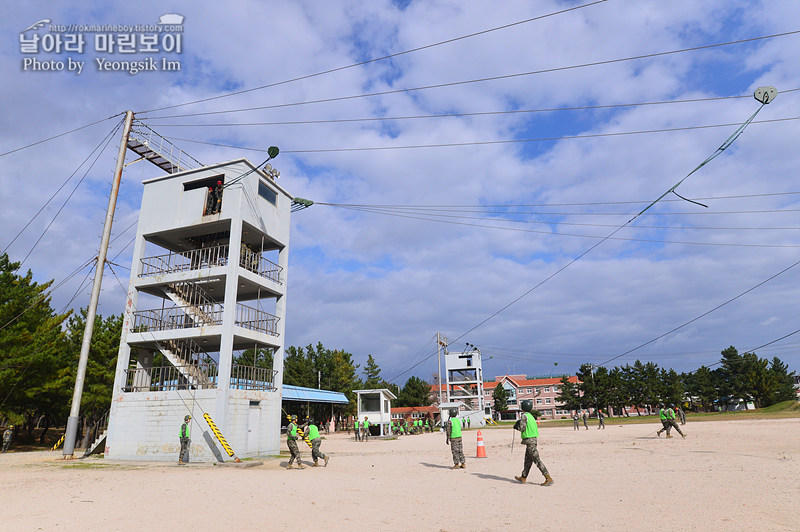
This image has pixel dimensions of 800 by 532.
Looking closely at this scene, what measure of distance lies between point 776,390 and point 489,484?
85.2 m

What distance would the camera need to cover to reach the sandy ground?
24.7 feet

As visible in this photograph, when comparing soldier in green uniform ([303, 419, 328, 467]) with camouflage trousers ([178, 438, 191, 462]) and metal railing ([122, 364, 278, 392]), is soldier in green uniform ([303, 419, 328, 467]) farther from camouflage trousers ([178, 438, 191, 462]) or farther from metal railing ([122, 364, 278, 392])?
metal railing ([122, 364, 278, 392])

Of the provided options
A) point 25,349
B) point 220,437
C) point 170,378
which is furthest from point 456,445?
point 25,349

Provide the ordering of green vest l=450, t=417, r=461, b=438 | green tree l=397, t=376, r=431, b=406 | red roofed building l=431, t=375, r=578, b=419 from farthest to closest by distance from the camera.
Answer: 1. red roofed building l=431, t=375, r=578, b=419
2. green tree l=397, t=376, r=431, b=406
3. green vest l=450, t=417, r=461, b=438

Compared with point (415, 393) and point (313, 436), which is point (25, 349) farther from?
point (415, 393)

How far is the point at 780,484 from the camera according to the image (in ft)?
33.1

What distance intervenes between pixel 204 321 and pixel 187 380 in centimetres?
286

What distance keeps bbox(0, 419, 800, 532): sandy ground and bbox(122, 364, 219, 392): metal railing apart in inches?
208

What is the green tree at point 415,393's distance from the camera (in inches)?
3351

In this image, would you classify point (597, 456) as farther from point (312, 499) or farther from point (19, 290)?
point (19, 290)

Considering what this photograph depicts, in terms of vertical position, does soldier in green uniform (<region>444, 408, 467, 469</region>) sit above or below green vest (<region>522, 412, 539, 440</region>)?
below

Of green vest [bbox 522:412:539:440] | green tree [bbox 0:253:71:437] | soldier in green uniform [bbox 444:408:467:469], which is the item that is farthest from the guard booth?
green vest [bbox 522:412:539:440]

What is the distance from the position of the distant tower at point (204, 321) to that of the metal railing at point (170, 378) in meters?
0.06

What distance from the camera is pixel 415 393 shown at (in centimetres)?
8581
